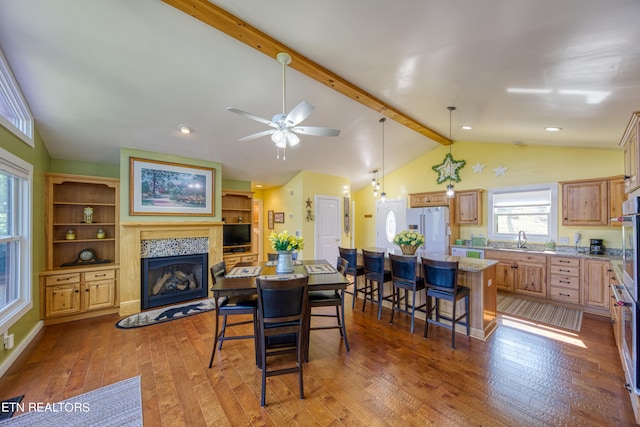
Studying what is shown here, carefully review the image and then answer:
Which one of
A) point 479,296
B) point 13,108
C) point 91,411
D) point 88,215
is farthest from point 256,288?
point 88,215

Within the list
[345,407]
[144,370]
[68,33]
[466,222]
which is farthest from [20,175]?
[466,222]

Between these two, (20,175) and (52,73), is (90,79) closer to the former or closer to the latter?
(52,73)

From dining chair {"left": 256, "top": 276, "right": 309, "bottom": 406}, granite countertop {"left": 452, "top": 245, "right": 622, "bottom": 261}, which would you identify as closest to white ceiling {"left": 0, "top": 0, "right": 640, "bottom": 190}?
granite countertop {"left": 452, "top": 245, "right": 622, "bottom": 261}

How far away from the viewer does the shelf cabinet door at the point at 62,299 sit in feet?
11.1

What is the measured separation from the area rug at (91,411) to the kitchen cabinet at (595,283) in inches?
223

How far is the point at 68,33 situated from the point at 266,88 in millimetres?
1794

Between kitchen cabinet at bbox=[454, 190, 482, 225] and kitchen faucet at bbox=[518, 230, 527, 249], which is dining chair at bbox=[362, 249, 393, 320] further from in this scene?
kitchen faucet at bbox=[518, 230, 527, 249]

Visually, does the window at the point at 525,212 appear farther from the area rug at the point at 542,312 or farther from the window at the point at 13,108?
the window at the point at 13,108

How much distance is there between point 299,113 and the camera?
2.19 m

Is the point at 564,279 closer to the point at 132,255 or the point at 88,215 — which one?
the point at 132,255

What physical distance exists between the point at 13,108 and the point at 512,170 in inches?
299

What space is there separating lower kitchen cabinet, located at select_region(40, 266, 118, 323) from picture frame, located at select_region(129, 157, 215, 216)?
106 cm

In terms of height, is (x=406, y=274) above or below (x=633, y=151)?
below

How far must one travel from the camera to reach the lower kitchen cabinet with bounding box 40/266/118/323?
3.39 meters
